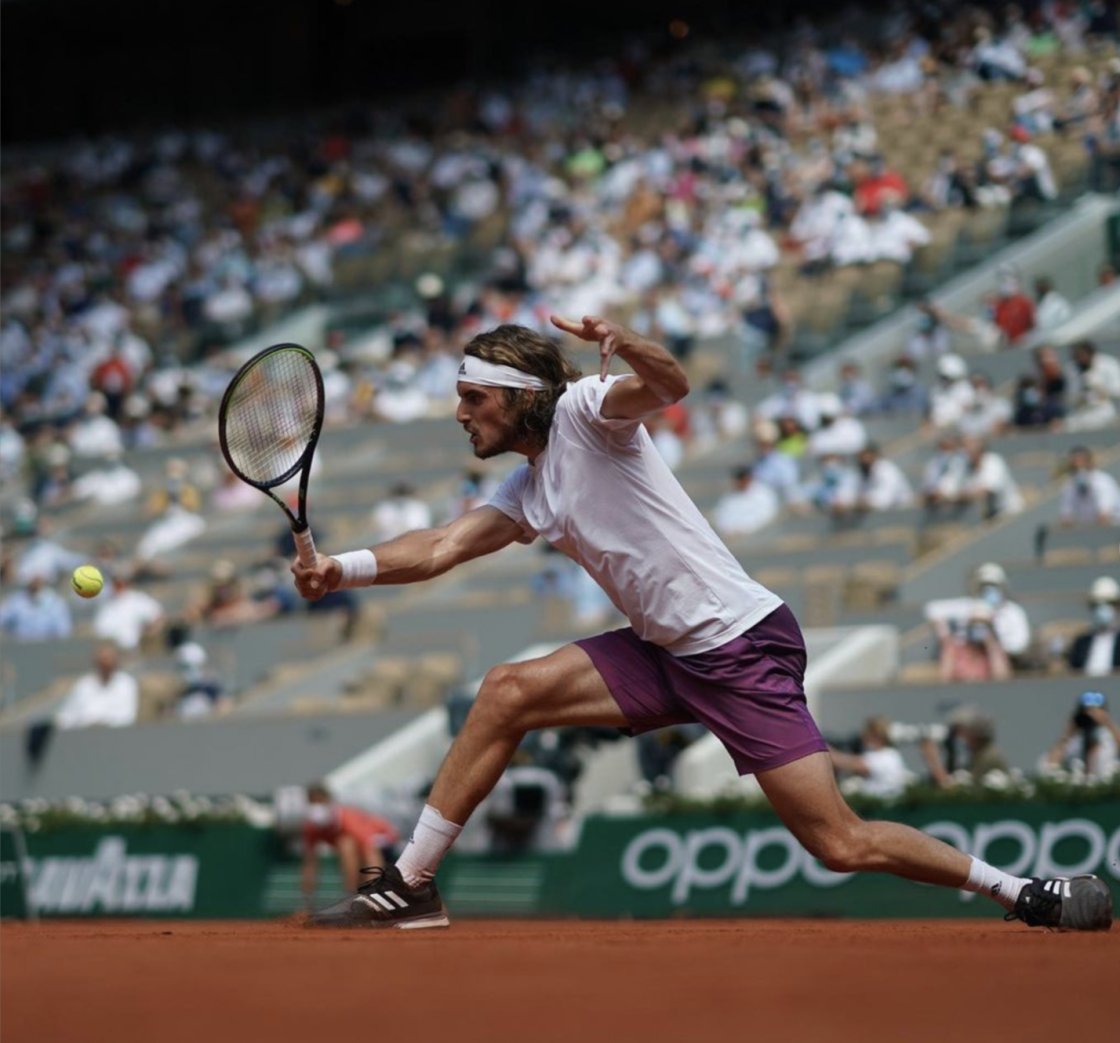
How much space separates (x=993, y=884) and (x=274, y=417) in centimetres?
312

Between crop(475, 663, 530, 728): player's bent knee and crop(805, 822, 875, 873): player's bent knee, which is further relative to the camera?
crop(475, 663, 530, 728): player's bent knee

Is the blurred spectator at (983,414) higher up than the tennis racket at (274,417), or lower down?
higher up

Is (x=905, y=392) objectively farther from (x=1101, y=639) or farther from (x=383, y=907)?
(x=383, y=907)

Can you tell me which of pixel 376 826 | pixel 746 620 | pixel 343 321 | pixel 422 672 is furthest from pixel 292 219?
pixel 746 620

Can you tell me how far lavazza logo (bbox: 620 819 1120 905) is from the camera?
38.7 ft

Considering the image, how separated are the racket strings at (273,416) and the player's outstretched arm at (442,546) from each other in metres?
0.56

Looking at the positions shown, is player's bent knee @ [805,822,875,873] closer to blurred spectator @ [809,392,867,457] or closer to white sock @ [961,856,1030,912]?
white sock @ [961,856,1030,912]

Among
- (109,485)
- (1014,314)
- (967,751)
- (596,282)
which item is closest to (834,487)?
(1014,314)

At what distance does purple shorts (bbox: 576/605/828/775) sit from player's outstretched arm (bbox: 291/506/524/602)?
Answer: 0.50 m

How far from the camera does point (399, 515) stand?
66.7ft

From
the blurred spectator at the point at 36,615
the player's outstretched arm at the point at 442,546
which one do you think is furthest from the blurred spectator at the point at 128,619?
the player's outstretched arm at the point at 442,546

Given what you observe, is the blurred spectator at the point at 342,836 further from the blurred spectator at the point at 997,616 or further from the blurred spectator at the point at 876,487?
the blurred spectator at the point at 876,487

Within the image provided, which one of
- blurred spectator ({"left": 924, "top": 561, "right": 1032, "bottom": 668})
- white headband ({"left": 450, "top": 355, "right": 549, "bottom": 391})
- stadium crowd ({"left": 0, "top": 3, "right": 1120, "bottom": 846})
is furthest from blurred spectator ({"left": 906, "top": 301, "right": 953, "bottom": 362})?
white headband ({"left": 450, "top": 355, "right": 549, "bottom": 391})

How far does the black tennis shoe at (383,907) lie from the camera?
291 inches
